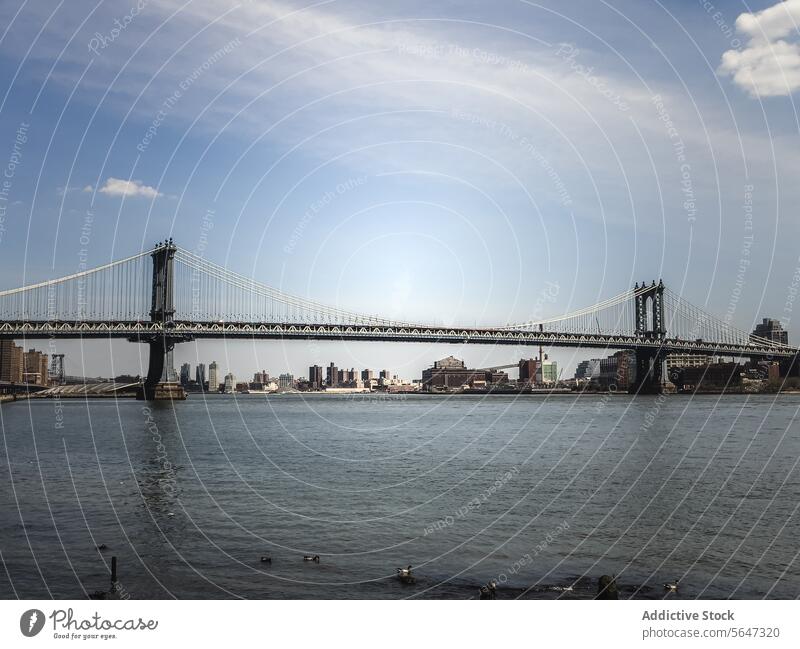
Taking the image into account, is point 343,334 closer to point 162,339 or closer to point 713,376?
point 162,339

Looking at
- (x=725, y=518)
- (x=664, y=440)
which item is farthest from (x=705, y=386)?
(x=725, y=518)

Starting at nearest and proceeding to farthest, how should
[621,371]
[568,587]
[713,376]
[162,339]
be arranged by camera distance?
[568,587], [162,339], [713,376], [621,371]

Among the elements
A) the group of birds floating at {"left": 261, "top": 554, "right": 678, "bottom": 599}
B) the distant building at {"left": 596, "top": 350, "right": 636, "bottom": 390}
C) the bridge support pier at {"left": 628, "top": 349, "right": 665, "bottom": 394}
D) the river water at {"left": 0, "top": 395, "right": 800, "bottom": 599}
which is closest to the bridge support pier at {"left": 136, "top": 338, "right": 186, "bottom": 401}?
the river water at {"left": 0, "top": 395, "right": 800, "bottom": 599}

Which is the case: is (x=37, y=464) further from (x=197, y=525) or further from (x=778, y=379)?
(x=778, y=379)

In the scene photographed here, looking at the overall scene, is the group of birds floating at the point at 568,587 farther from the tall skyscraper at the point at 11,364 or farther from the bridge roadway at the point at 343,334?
the tall skyscraper at the point at 11,364

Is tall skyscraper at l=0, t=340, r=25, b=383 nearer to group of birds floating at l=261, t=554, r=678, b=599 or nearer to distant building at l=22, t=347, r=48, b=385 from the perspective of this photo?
distant building at l=22, t=347, r=48, b=385

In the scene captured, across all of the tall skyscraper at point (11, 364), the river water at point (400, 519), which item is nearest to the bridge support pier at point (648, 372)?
the river water at point (400, 519)
